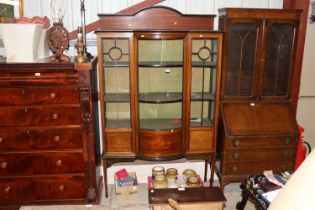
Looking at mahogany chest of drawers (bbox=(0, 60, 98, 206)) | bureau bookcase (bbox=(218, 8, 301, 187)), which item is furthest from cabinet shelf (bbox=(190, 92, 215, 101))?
mahogany chest of drawers (bbox=(0, 60, 98, 206))

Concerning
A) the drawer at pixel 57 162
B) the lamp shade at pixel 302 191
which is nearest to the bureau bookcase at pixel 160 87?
the drawer at pixel 57 162

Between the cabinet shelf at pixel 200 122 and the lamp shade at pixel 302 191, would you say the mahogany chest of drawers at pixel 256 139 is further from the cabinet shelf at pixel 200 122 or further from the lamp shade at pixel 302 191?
the lamp shade at pixel 302 191

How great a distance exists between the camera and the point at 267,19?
3.06m

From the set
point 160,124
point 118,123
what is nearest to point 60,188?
point 118,123

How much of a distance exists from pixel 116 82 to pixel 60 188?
1.25 metres

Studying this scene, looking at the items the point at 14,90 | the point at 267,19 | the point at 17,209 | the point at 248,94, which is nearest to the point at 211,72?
the point at 248,94

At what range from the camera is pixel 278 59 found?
325 centimetres

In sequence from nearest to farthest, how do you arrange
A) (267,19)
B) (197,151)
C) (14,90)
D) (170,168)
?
(14,90) → (267,19) → (197,151) → (170,168)

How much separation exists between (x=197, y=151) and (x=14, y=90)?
197cm

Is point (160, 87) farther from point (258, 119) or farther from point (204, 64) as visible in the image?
point (258, 119)

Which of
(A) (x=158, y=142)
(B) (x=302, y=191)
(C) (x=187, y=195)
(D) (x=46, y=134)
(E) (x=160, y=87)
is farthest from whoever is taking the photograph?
(E) (x=160, y=87)

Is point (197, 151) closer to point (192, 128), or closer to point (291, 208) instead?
point (192, 128)

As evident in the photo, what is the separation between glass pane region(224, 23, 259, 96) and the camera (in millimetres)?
3098

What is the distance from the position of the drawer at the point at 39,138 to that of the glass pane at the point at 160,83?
72 cm
